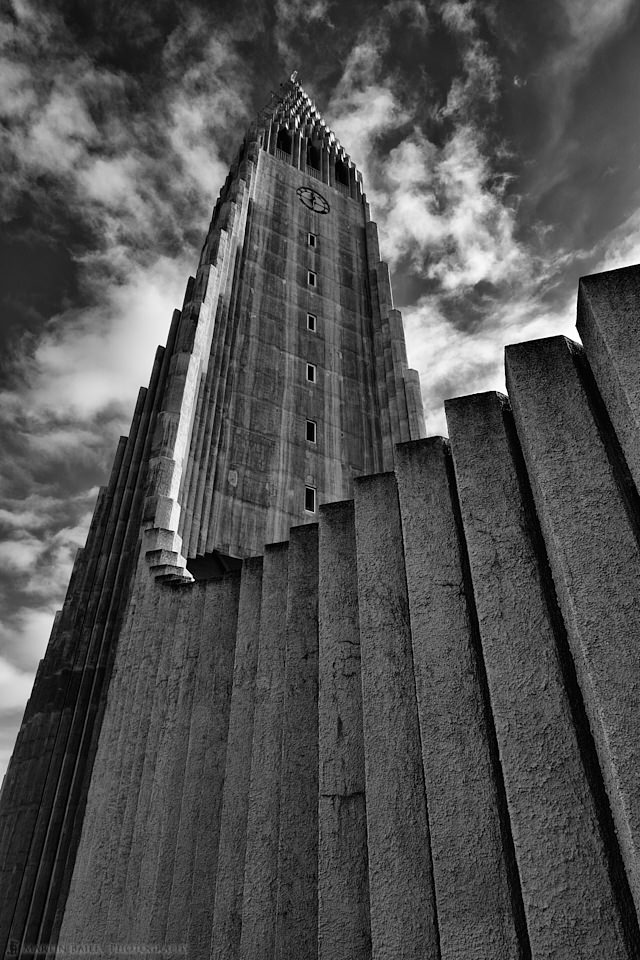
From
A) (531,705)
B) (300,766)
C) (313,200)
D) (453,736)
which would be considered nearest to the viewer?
(531,705)

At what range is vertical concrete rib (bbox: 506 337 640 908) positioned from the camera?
9.77 feet

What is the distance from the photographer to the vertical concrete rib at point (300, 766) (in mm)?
4191

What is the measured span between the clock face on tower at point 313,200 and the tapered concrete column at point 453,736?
2799cm

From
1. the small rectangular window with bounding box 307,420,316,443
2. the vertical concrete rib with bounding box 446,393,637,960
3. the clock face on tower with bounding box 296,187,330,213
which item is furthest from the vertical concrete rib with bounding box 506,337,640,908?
the clock face on tower with bounding box 296,187,330,213

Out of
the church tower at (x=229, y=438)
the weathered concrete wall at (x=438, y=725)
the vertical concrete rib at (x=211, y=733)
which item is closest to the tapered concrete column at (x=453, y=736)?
the weathered concrete wall at (x=438, y=725)

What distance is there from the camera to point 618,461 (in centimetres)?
374

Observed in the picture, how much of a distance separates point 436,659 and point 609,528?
131 cm

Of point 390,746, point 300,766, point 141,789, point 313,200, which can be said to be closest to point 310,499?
point 141,789

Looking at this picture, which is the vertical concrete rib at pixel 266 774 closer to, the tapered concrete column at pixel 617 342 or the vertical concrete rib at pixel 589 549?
the vertical concrete rib at pixel 589 549

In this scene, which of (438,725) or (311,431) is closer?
(438,725)

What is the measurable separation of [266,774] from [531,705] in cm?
240

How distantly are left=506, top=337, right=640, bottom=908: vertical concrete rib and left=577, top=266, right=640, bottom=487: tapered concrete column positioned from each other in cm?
16

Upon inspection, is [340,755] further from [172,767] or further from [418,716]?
[172,767]

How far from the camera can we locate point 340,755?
14.3 feet
